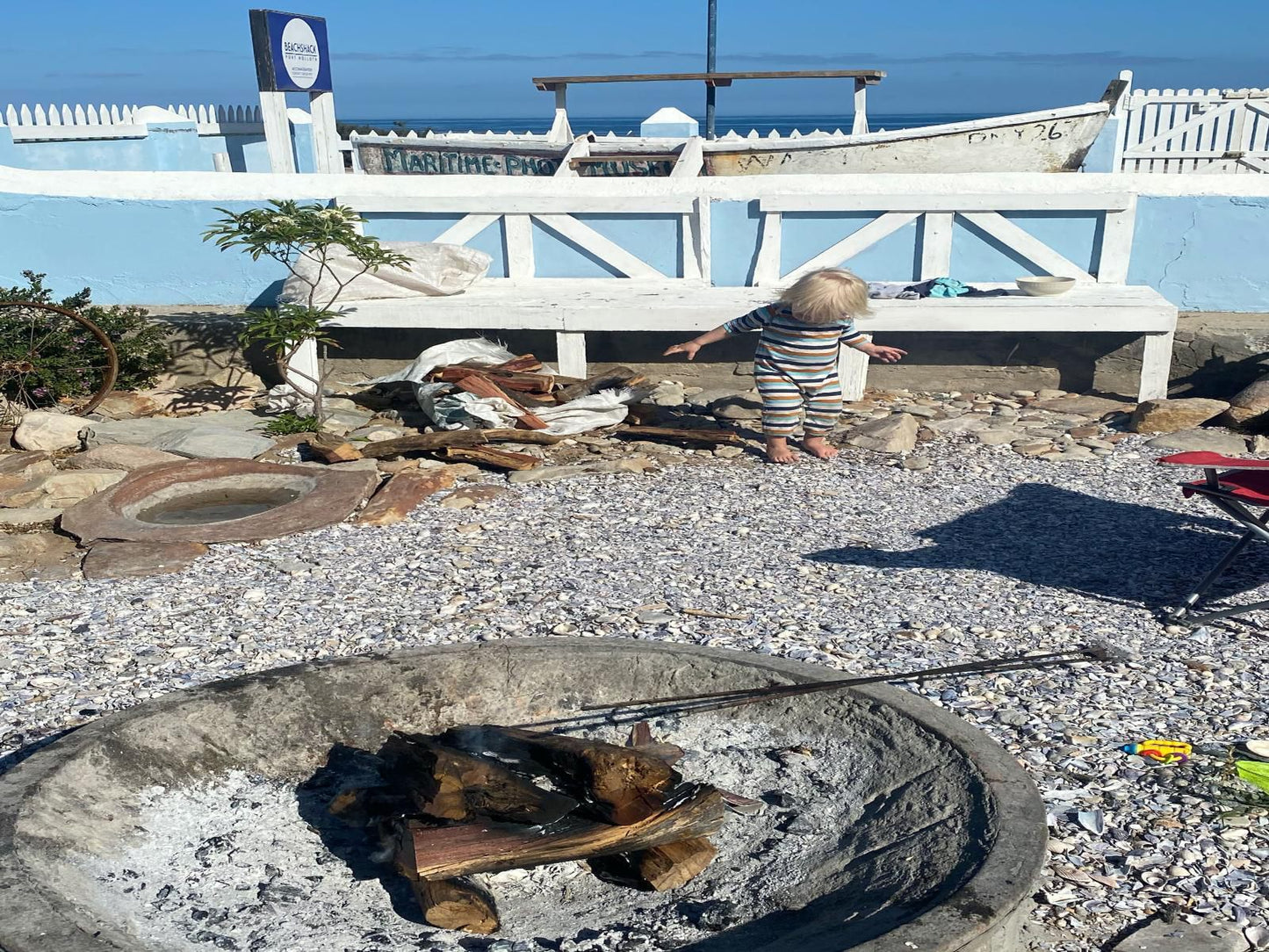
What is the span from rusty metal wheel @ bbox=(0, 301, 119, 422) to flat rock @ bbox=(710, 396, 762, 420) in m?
4.00

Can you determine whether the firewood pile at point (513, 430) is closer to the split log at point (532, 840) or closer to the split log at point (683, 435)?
the split log at point (683, 435)

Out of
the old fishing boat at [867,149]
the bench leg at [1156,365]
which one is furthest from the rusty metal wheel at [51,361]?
the old fishing boat at [867,149]

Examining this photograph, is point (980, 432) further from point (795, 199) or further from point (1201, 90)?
point (1201, 90)

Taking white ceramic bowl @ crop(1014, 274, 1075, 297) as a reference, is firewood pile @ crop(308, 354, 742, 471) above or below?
below

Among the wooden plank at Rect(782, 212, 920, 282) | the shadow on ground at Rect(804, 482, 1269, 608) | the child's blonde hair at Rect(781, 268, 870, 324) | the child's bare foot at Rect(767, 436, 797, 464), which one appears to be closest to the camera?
the shadow on ground at Rect(804, 482, 1269, 608)

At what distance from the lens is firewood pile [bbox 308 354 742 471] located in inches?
262

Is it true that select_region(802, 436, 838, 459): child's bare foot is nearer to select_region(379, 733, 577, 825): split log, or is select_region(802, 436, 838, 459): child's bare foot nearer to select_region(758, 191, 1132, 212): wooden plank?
select_region(758, 191, 1132, 212): wooden plank

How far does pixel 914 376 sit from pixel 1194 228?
7.29 ft

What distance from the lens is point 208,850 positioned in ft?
9.48

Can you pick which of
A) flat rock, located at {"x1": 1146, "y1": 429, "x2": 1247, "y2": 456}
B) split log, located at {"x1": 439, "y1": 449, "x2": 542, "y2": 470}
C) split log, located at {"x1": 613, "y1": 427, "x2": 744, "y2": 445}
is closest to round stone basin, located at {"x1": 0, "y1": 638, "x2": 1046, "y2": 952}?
split log, located at {"x1": 439, "y1": 449, "x2": 542, "y2": 470}

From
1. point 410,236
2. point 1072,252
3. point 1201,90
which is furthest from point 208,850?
point 1201,90

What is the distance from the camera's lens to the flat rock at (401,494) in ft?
18.7

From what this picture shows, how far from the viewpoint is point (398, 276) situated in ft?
26.2

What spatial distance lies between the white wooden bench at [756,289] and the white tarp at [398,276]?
0.41 feet
